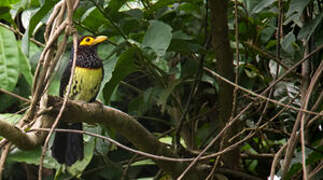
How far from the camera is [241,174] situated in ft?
9.36

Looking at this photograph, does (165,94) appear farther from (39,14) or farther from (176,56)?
(39,14)

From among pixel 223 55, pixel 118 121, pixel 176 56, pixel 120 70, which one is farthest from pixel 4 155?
pixel 176 56

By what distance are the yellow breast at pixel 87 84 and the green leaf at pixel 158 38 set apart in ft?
2.00

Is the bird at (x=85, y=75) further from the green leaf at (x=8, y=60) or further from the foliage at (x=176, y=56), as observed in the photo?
the green leaf at (x=8, y=60)

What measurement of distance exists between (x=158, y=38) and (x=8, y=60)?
843mm

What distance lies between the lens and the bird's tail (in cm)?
243

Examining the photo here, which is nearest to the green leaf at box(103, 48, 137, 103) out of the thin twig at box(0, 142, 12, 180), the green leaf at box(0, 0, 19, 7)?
the green leaf at box(0, 0, 19, 7)

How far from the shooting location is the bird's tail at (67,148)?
7.97ft

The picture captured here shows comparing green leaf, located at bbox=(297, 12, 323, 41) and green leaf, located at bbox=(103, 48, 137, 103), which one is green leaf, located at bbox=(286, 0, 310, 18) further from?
green leaf, located at bbox=(103, 48, 137, 103)

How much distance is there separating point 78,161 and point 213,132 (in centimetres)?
91

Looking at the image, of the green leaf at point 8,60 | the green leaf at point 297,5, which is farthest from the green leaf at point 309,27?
the green leaf at point 8,60

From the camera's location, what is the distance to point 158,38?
222cm

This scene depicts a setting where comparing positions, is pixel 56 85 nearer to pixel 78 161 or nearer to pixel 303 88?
pixel 78 161

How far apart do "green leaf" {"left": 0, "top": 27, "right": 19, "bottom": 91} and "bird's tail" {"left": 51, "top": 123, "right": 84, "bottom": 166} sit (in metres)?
0.34
